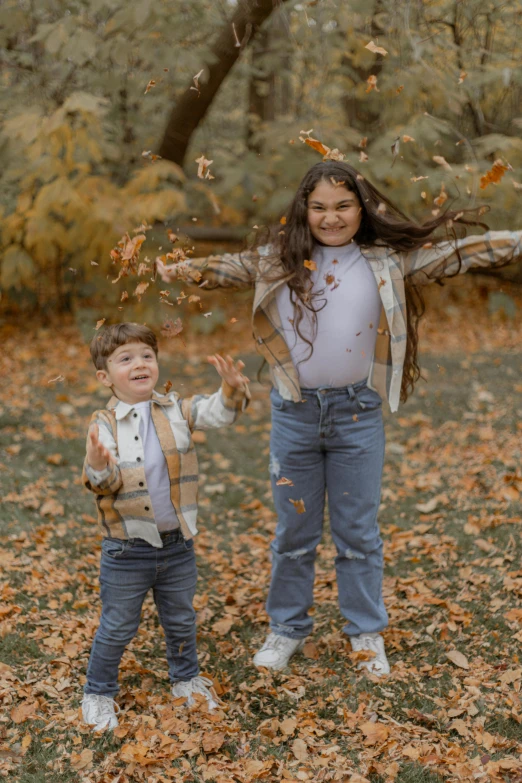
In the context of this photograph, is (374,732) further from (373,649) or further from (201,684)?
(201,684)

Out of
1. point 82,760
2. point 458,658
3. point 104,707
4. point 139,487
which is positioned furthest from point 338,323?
point 82,760

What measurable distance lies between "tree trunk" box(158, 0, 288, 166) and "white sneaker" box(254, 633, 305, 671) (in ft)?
16.2

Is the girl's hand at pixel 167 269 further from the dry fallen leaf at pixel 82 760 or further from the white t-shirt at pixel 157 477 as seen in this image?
the dry fallen leaf at pixel 82 760

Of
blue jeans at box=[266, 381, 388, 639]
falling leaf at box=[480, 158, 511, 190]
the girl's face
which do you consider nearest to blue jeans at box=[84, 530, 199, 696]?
blue jeans at box=[266, 381, 388, 639]

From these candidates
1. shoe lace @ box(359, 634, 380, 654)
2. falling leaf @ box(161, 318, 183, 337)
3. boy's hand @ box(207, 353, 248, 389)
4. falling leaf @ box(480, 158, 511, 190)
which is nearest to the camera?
boy's hand @ box(207, 353, 248, 389)

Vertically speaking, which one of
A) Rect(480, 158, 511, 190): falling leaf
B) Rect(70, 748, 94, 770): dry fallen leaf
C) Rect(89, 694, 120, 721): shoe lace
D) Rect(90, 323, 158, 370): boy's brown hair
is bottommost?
Rect(70, 748, 94, 770): dry fallen leaf

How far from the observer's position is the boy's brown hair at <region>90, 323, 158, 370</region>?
2.79 metres

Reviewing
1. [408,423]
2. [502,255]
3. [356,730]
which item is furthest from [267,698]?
[408,423]

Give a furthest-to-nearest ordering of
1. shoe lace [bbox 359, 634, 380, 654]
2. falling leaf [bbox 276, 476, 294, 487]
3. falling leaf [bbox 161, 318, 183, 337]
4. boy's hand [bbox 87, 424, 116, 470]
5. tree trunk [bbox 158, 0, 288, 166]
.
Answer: tree trunk [bbox 158, 0, 288, 166] → shoe lace [bbox 359, 634, 380, 654] → falling leaf [bbox 276, 476, 294, 487] → falling leaf [bbox 161, 318, 183, 337] → boy's hand [bbox 87, 424, 116, 470]

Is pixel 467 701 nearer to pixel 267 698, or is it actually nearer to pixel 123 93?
pixel 267 698

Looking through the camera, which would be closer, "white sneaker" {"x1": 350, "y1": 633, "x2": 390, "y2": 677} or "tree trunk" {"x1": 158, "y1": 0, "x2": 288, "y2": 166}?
"white sneaker" {"x1": 350, "y1": 633, "x2": 390, "y2": 677}

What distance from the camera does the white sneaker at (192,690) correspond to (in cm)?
303

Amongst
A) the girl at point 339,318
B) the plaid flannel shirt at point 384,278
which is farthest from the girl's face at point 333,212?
the plaid flannel shirt at point 384,278

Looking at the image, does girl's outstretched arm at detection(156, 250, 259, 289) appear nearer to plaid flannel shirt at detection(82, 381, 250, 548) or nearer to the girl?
the girl
